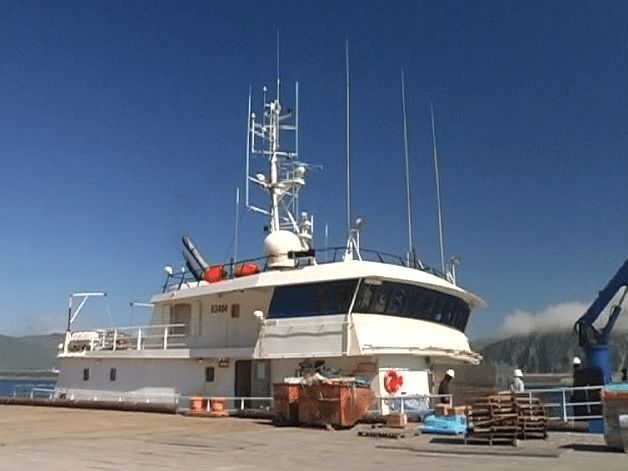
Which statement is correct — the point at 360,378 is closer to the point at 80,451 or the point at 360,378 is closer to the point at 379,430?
the point at 379,430

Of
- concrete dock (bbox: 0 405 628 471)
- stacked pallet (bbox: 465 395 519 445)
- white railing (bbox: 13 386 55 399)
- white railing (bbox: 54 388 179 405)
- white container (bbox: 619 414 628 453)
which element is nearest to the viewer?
concrete dock (bbox: 0 405 628 471)

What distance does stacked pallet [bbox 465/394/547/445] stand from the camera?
14.3m

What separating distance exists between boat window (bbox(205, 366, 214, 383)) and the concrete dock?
5.36 metres

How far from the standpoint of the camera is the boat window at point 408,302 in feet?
70.4

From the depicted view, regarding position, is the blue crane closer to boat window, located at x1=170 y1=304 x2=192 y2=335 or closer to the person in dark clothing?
the person in dark clothing

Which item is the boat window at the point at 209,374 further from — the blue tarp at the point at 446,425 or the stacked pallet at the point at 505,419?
the stacked pallet at the point at 505,419

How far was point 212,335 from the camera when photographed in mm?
25672

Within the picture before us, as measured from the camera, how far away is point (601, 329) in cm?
2530

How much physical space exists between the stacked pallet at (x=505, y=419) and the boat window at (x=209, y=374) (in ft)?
39.8

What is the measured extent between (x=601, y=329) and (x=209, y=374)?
14.0m

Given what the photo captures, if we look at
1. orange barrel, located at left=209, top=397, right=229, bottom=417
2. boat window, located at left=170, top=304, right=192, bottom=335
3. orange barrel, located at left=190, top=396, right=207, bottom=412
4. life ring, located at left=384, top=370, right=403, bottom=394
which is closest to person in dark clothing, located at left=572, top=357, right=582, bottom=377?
life ring, located at left=384, top=370, right=403, bottom=394

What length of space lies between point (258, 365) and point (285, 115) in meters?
10.7

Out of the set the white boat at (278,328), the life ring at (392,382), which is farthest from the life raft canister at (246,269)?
the life ring at (392,382)

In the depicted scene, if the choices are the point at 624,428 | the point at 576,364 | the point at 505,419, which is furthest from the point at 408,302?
the point at 624,428
